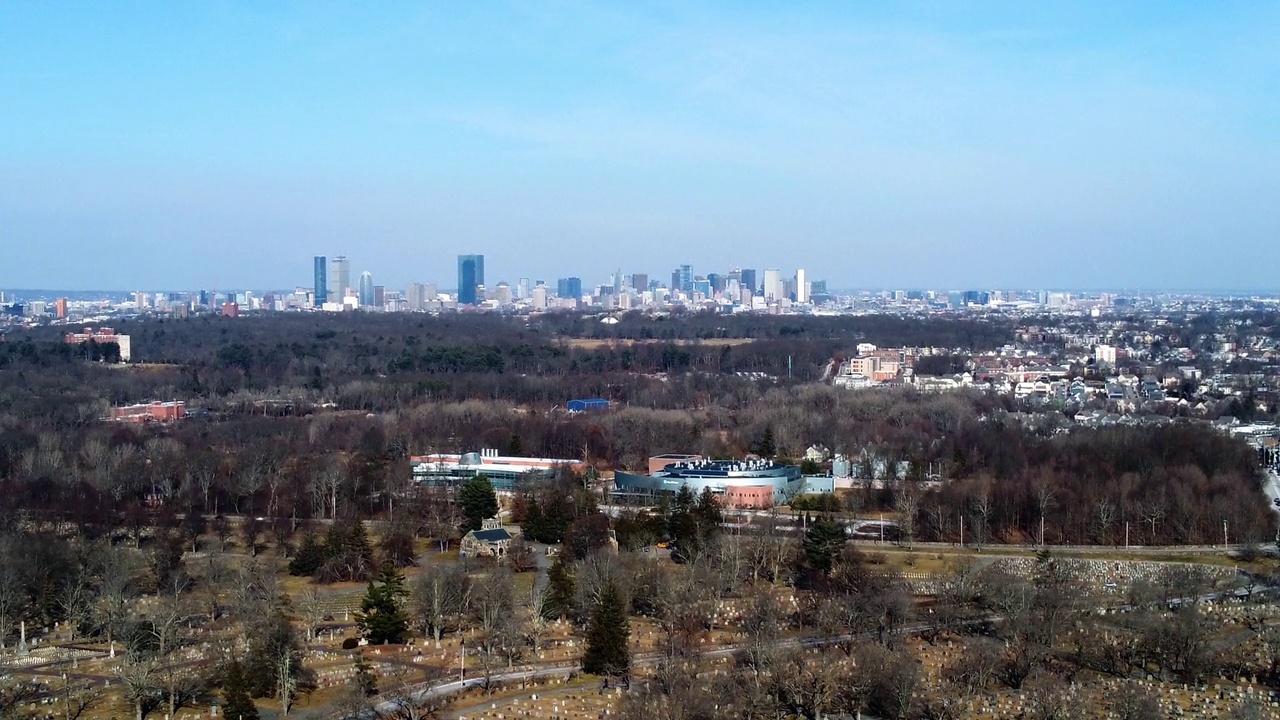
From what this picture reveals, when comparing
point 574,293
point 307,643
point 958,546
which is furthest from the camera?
point 574,293

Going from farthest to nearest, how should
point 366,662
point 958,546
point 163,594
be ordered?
1. point 958,546
2. point 163,594
3. point 366,662

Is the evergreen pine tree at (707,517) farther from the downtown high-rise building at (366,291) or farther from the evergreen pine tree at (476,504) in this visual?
the downtown high-rise building at (366,291)

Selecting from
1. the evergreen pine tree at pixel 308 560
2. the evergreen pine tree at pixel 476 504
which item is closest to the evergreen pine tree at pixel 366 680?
the evergreen pine tree at pixel 308 560

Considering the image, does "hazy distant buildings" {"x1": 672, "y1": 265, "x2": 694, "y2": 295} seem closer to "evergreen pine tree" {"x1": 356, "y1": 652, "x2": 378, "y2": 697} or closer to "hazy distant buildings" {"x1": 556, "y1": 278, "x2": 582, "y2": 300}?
"hazy distant buildings" {"x1": 556, "y1": 278, "x2": 582, "y2": 300}

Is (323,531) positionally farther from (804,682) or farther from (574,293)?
(574,293)

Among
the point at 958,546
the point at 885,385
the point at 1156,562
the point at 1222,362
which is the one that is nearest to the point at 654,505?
the point at 958,546

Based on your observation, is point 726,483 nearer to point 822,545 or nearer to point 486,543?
point 486,543
